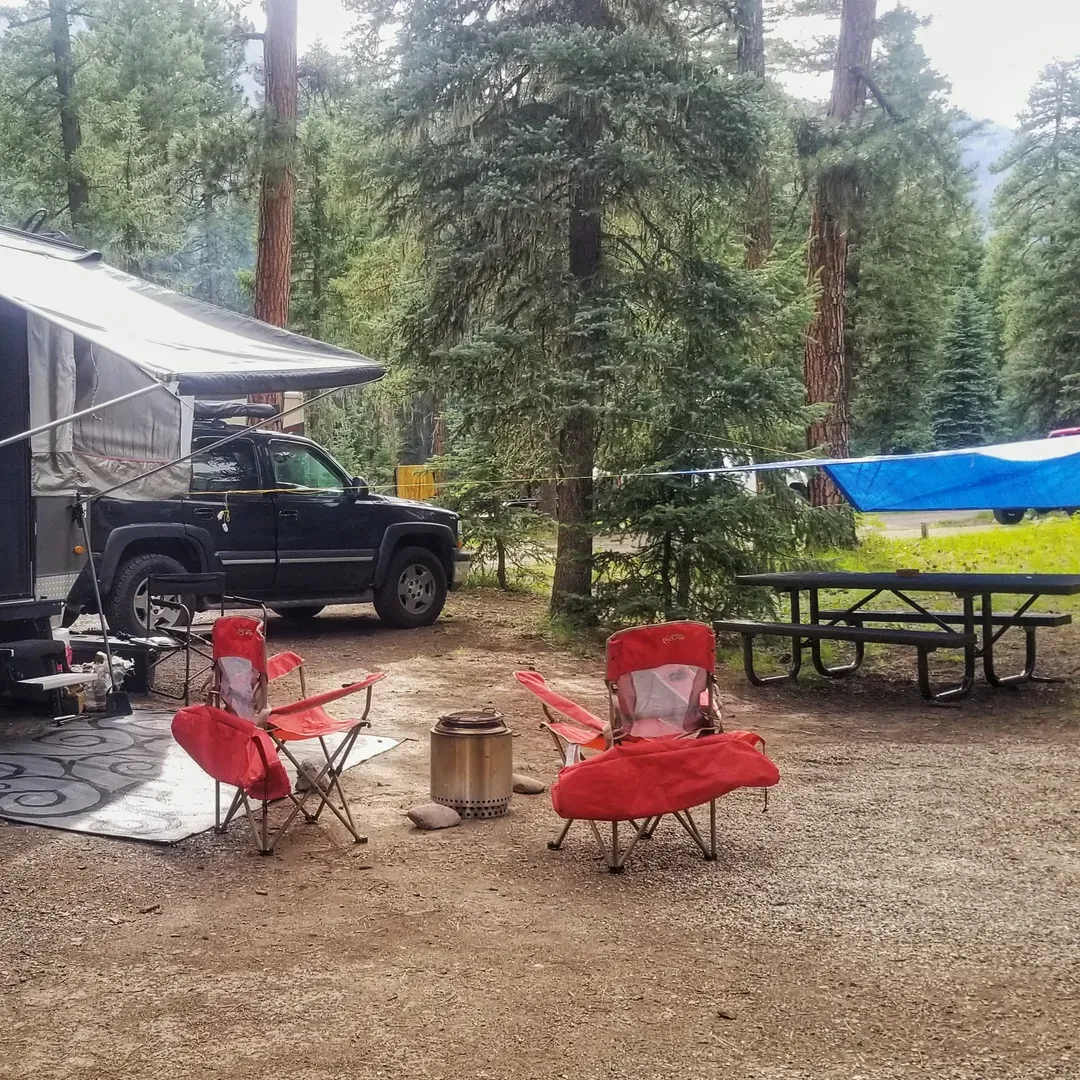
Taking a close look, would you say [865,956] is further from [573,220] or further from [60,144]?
[60,144]

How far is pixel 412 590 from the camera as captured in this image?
11828 millimetres

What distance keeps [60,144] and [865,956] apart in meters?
19.9

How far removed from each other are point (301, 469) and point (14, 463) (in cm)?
401

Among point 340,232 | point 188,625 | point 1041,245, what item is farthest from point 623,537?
point 1041,245

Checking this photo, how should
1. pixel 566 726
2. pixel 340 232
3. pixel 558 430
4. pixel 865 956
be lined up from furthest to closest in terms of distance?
pixel 340 232 < pixel 558 430 < pixel 566 726 < pixel 865 956

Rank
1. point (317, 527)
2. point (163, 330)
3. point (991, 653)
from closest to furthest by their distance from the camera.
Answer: point (163, 330), point (991, 653), point (317, 527)

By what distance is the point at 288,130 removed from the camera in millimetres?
15672

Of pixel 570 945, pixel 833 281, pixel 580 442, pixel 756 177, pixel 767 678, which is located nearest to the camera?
pixel 570 945

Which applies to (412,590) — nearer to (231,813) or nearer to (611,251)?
(611,251)

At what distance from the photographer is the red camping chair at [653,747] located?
467cm

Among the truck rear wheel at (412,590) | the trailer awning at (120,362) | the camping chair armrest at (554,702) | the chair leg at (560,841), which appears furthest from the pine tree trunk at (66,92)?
the chair leg at (560,841)

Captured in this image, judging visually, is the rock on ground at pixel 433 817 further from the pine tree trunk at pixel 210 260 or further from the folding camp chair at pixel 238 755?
the pine tree trunk at pixel 210 260

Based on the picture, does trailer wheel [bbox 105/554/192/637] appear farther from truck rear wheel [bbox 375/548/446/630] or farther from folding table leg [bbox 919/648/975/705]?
folding table leg [bbox 919/648/975/705]

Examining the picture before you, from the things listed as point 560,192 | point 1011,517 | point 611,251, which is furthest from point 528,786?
point 1011,517
